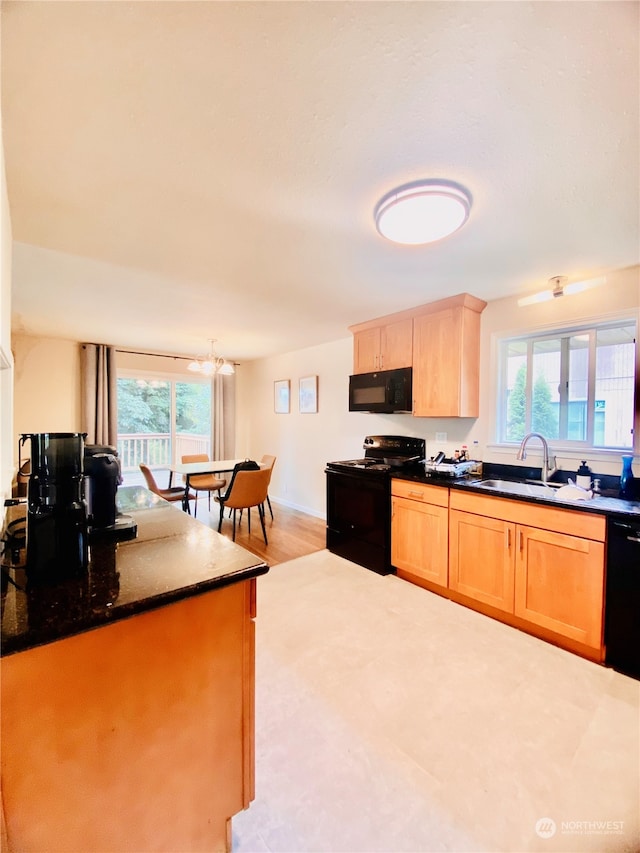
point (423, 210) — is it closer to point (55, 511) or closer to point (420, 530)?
point (55, 511)

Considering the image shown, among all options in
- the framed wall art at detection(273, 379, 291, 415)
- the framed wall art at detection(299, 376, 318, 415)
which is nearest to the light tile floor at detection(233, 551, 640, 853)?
the framed wall art at detection(299, 376, 318, 415)

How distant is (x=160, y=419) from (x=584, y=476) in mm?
5403

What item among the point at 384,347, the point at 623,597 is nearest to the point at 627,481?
the point at 623,597

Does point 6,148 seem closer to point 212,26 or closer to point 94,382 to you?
point 212,26

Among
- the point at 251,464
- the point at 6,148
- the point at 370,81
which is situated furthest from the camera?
the point at 251,464

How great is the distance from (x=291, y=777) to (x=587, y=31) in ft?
8.30

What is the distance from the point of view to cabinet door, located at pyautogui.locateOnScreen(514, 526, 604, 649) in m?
1.95

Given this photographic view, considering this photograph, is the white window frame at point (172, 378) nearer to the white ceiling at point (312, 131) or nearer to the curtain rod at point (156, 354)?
the curtain rod at point (156, 354)

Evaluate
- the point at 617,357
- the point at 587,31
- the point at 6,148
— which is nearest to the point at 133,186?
the point at 6,148

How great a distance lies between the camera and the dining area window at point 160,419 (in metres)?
5.27

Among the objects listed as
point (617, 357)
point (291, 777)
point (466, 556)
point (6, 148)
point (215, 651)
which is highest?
point (6, 148)

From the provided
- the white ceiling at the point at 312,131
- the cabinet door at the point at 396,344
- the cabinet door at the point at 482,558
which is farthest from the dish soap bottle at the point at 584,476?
the cabinet door at the point at 396,344

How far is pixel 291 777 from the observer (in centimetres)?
135

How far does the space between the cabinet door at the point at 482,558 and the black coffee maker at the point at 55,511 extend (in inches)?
90.6
